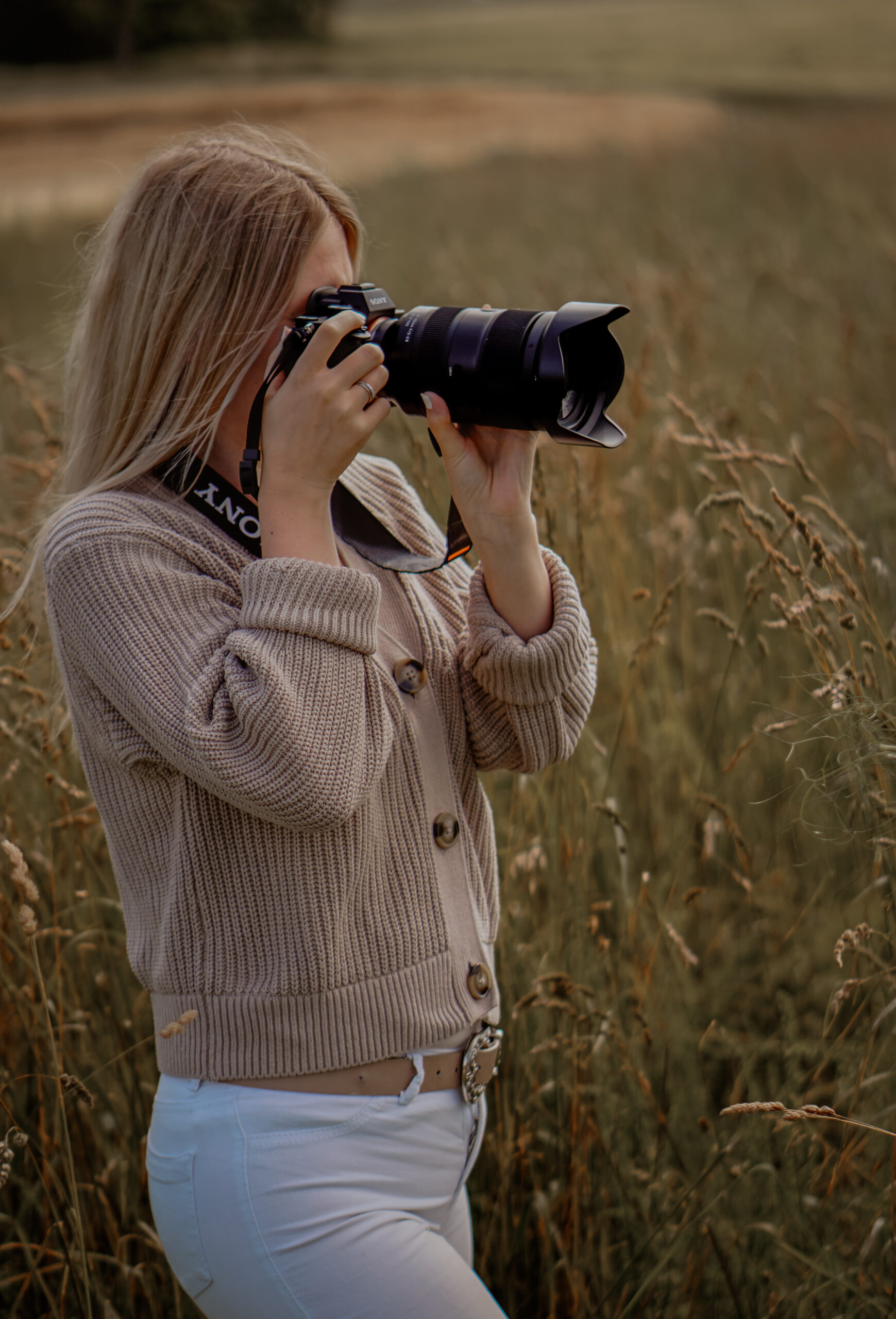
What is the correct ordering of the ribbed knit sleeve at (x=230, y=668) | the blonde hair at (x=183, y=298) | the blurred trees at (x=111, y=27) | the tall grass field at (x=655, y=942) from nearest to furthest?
the ribbed knit sleeve at (x=230, y=668), the blonde hair at (x=183, y=298), the tall grass field at (x=655, y=942), the blurred trees at (x=111, y=27)

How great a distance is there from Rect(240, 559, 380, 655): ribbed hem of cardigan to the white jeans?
14.6 inches

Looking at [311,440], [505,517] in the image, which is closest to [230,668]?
[311,440]

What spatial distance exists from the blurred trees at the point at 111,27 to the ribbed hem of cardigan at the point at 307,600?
274cm

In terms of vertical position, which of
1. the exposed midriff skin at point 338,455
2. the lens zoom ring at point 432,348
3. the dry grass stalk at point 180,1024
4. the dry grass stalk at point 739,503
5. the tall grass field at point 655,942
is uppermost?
the lens zoom ring at point 432,348

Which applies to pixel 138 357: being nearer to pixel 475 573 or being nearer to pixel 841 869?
pixel 475 573

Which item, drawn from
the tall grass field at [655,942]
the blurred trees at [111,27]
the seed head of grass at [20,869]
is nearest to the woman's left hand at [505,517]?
the tall grass field at [655,942]

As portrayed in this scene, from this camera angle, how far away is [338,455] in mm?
851

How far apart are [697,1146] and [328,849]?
82 centimetres

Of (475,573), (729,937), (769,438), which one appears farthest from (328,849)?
(769,438)

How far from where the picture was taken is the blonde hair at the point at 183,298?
864mm

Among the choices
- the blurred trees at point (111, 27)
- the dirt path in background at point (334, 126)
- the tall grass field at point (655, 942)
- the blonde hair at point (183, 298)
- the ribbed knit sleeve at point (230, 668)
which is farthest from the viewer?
the dirt path in background at point (334, 126)

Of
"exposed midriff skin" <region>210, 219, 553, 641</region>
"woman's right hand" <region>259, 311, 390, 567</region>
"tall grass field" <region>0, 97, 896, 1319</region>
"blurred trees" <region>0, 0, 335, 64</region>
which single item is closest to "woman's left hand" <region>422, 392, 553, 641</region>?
"exposed midriff skin" <region>210, 219, 553, 641</region>

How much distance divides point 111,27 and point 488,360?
2991 mm

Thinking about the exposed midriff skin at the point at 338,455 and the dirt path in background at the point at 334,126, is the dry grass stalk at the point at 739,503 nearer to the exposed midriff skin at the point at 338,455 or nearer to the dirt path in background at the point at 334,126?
the exposed midriff skin at the point at 338,455
